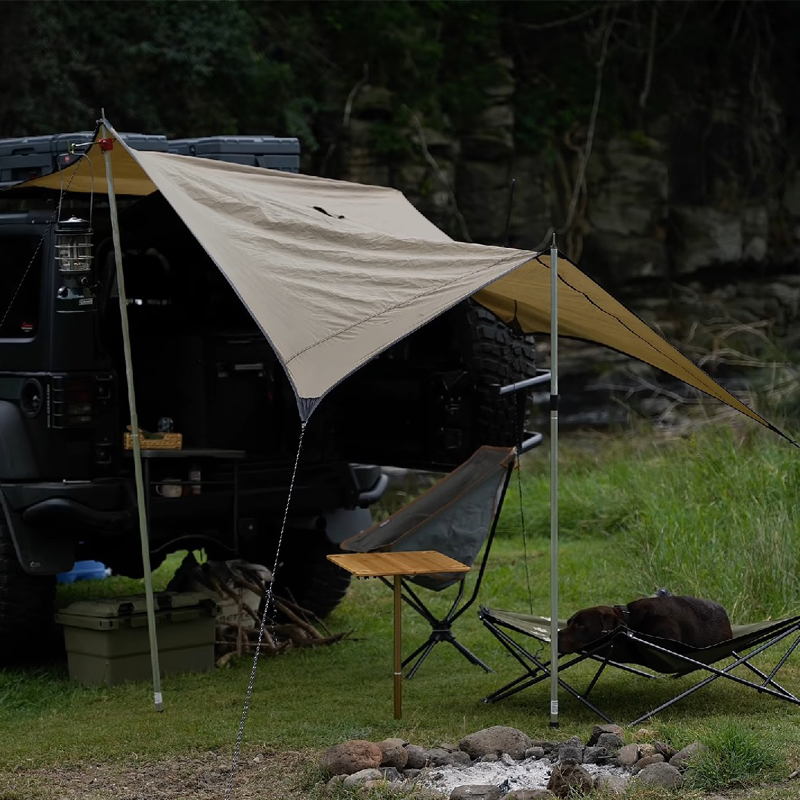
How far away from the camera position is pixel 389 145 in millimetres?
20922

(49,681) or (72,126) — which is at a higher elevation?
(72,126)

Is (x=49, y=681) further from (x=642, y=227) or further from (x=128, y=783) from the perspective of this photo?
(x=642, y=227)

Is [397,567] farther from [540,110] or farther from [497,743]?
[540,110]

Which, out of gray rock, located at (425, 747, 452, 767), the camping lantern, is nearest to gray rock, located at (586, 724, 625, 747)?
gray rock, located at (425, 747, 452, 767)

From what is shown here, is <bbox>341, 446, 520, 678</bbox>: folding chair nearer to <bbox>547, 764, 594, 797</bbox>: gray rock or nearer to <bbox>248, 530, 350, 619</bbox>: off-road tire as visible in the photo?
<bbox>248, 530, 350, 619</bbox>: off-road tire

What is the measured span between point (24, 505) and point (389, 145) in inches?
617

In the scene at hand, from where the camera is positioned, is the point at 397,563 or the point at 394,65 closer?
the point at 397,563

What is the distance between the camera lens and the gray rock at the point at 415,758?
4340 millimetres

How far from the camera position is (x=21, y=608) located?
6.11 meters

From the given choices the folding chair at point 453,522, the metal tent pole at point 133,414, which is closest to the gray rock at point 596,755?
the folding chair at point 453,522

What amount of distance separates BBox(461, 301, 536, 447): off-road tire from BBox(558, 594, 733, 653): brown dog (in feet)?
4.87

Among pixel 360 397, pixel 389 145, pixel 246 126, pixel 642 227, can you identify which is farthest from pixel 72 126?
pixel 360 397

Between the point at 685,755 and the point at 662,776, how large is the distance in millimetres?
225

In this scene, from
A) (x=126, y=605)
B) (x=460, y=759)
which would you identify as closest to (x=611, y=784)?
(x=460, y=759)
